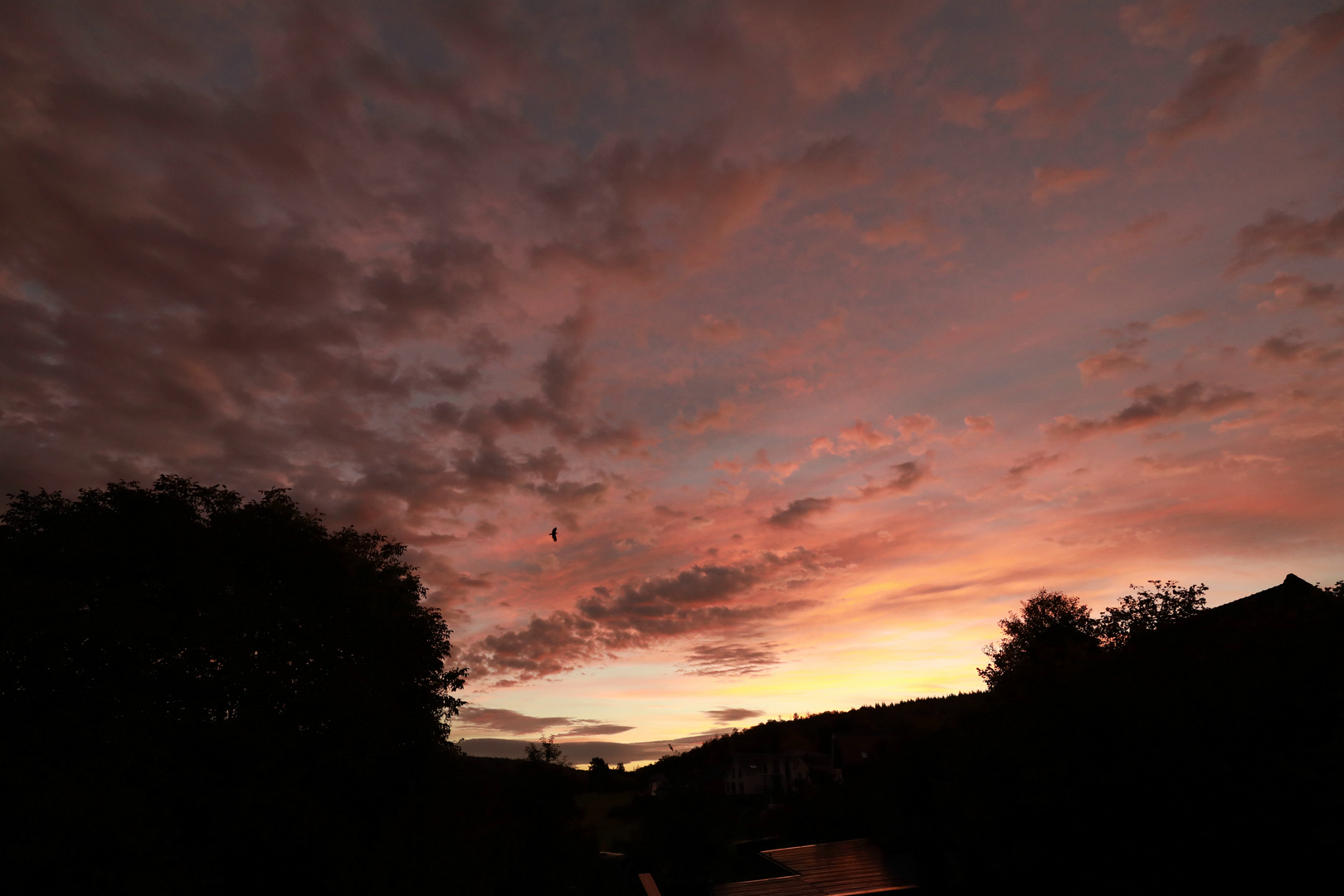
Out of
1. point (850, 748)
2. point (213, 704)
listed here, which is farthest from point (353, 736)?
point (850, 748)

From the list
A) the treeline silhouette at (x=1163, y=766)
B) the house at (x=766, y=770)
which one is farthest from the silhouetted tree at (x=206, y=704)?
the house at (x=766, y=770)

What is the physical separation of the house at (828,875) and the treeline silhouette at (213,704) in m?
15.6

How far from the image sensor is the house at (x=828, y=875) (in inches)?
1135

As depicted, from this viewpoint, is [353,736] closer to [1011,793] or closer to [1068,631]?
[1011,793]

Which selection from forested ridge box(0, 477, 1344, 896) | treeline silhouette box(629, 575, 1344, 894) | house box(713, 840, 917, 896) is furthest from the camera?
house box(713, 840, 917, 896)

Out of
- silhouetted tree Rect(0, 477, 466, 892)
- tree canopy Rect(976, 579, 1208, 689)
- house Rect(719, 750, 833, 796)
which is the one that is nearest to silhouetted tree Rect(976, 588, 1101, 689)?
tree canopy Rect(976, 579, 1208, 689)

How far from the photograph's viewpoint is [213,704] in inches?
992

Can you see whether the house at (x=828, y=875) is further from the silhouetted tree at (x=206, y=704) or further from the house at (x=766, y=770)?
the house at (x=766, y=770)

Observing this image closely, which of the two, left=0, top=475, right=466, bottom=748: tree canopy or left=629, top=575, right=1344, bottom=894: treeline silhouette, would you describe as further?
left=0, top=475, right=466, bottom=748: tree canopy

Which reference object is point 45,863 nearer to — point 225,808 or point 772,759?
point 225,808

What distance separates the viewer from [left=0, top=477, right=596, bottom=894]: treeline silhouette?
65.0 ft

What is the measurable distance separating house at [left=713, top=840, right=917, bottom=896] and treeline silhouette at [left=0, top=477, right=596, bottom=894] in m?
15.6

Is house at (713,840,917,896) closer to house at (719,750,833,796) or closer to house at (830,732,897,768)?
house at (830,732,897,768)

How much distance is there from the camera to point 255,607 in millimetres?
27406
